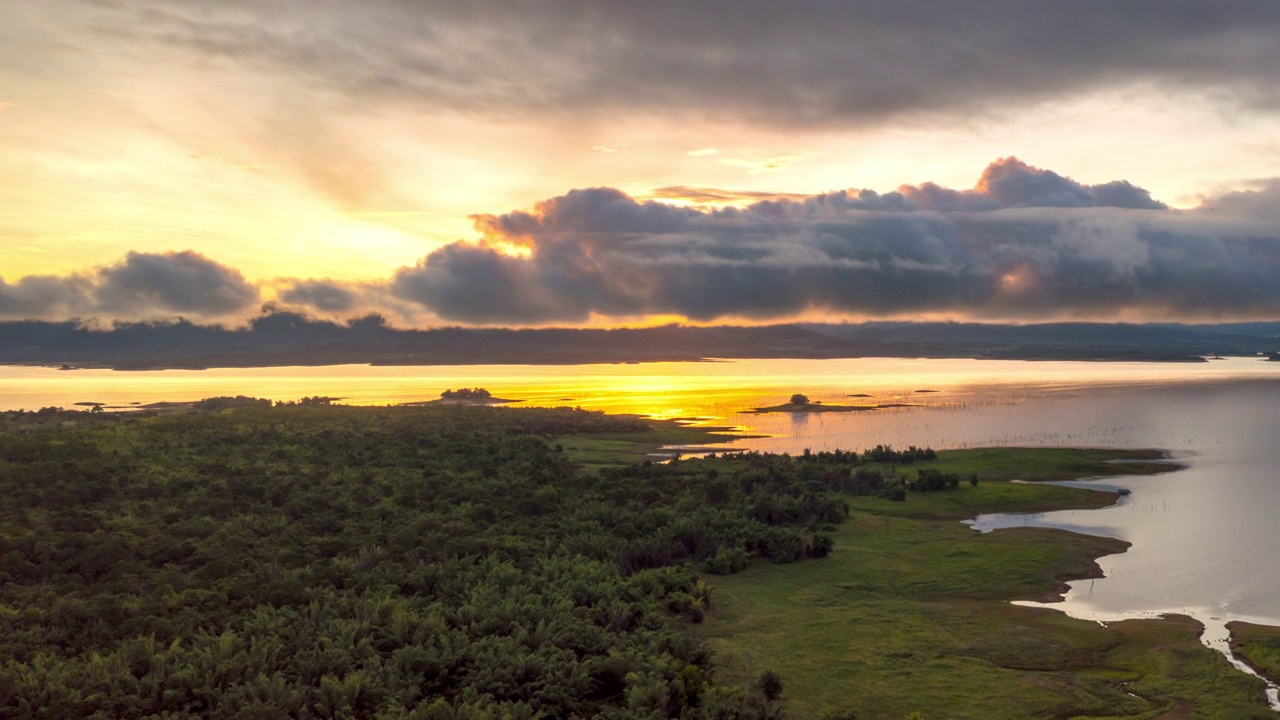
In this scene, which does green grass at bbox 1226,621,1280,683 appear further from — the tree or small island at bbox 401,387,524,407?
small island at bbox 401,387,524,407

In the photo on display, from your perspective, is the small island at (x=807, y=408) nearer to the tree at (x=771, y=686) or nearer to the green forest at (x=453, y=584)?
the green forest at (x=453, y=584)

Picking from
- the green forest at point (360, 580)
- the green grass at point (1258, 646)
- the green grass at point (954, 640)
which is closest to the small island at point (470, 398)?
the green forest at point (360, 580)

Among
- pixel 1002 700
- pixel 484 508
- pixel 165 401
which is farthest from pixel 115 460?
pixel 165 401

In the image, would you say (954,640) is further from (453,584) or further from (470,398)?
(470,398)

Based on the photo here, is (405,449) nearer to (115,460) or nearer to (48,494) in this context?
(115,460)

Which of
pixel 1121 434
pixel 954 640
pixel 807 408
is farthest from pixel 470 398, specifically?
pixel 954 640

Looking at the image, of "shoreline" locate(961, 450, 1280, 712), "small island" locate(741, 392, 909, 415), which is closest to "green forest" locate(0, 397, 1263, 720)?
"shoreline" locate(961, 450, 1280, 712)

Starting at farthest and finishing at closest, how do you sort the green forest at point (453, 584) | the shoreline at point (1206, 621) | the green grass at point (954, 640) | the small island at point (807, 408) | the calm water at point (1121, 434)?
1. the small island at point (807, 408)
2. the calm water at point (1121, 434)
3. the shoreline at point (1206, 621)
4. the green grass at point (954, 640)
5. the green forest at point (453, 584)
